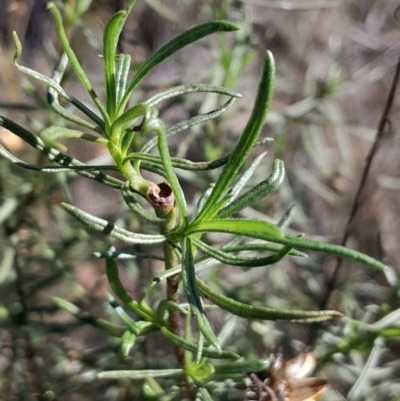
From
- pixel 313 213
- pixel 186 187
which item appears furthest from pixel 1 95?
pixel 313 213

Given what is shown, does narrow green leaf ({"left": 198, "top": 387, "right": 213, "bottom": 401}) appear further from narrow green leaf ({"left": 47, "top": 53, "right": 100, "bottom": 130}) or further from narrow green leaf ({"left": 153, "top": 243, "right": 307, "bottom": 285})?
narrow green leaf ({"left": 47, "top": 53, "right": 100, "bottom": 130})

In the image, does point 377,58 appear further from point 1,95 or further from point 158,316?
point 158,316

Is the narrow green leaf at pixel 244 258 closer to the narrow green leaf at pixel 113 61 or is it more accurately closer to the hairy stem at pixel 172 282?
the hairy stem at pixel 172 282

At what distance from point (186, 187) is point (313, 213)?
1.77ft

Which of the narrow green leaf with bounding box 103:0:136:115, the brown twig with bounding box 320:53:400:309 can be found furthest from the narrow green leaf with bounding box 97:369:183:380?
the brown twig with bounding box 320:53:400:309

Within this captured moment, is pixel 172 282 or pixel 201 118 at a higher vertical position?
pixel 201 118

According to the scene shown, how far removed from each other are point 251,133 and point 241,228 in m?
0.07

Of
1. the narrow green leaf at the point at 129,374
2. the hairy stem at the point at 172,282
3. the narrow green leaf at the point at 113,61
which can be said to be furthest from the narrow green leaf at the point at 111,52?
the narrow green leaf at the point at 129,374

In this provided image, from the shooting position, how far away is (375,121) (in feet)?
7.82

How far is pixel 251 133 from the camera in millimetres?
390

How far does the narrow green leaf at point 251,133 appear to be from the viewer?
351 mm

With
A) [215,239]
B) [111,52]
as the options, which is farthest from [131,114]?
[215,239]

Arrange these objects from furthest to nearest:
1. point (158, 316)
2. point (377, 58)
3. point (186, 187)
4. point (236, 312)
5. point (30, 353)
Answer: point (377, 58) → point (186, 187) → point (30, 353) → point (158, 316) → point (236, 312)

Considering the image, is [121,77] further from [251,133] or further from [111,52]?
[251,133]
